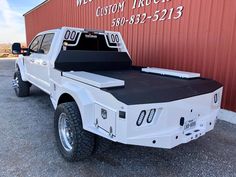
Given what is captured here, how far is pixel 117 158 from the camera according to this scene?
Result: 2.95 metres

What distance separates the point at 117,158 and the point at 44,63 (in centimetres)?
229

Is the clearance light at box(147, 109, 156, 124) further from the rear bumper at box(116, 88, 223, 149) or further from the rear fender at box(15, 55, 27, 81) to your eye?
the rear fender at box(15, 55, 27, 81)

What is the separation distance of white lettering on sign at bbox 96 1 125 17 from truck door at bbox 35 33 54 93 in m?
3.33

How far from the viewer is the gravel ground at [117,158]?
263 centimetres

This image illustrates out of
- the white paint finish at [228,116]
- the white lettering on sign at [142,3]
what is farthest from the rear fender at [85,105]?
the white lettering on sign at [142,3]

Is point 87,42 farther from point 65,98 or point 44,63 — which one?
point 65,98

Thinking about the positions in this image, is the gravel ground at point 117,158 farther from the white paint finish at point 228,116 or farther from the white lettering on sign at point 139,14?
the white lettering on sign at point 139,14

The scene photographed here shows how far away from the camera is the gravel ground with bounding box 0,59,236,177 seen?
2629 mm

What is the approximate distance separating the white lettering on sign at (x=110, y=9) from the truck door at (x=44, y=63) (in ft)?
10.9

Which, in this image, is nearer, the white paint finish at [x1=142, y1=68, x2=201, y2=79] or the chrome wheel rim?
the chrome wheel rim

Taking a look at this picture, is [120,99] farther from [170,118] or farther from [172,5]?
[172,5]

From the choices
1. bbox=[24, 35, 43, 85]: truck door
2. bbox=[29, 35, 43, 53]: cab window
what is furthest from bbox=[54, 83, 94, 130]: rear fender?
bbox=[29, 35, 43, 53]: cab window

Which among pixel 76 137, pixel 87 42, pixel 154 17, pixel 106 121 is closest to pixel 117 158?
pixel 76 137

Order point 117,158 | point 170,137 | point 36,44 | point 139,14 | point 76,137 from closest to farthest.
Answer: point 170,137 < point 76,137 < point 117,158 < point 36,44 < point 139,14
